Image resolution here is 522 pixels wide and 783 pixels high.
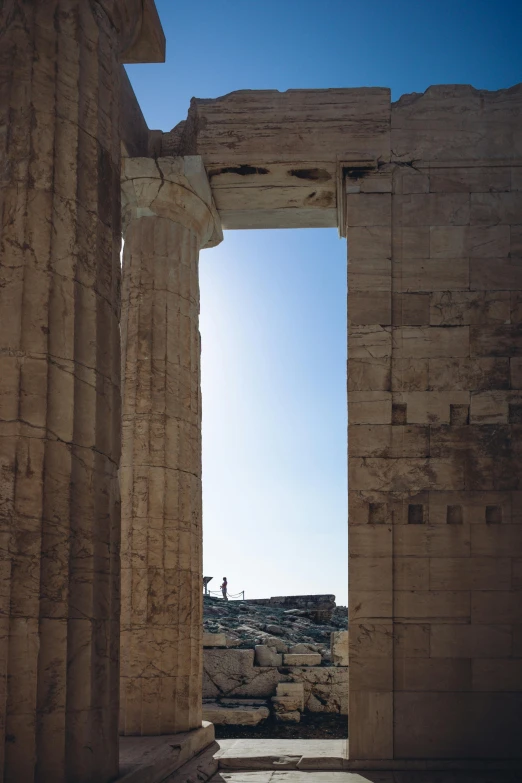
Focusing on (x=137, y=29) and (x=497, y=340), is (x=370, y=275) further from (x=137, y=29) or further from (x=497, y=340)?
(x=137, y=29)

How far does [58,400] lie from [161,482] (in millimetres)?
7418

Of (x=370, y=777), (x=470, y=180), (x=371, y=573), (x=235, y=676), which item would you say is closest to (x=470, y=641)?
(x=371, y=573)

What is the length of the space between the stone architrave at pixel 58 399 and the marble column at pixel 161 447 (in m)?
6.22

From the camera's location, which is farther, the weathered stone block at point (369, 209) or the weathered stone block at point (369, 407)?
the weathered stone block at point (369, 209)

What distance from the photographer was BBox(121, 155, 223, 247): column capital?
15625 mm

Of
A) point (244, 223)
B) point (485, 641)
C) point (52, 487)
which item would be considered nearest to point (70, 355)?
point (52, 487)

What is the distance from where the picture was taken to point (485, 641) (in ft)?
44.8

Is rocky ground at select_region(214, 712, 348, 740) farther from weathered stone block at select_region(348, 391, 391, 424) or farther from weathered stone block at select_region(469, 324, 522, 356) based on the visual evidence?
weathered stone block at select_region(469, 324, 522, 356)

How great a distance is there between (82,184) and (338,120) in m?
7.94

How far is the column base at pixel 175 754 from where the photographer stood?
1165cm

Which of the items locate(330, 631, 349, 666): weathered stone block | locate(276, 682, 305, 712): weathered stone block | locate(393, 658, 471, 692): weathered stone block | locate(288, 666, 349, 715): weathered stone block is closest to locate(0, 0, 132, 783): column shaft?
locate(393, 658, 471, 692): weathered stone block

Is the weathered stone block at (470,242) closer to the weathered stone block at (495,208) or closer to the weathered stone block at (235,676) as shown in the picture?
the weathered stone block at (495,208)

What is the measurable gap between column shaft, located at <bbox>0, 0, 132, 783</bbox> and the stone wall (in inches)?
241

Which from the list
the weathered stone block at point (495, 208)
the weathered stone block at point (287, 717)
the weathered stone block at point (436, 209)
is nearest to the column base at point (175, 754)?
the weathered stone block at point (287, 717)
